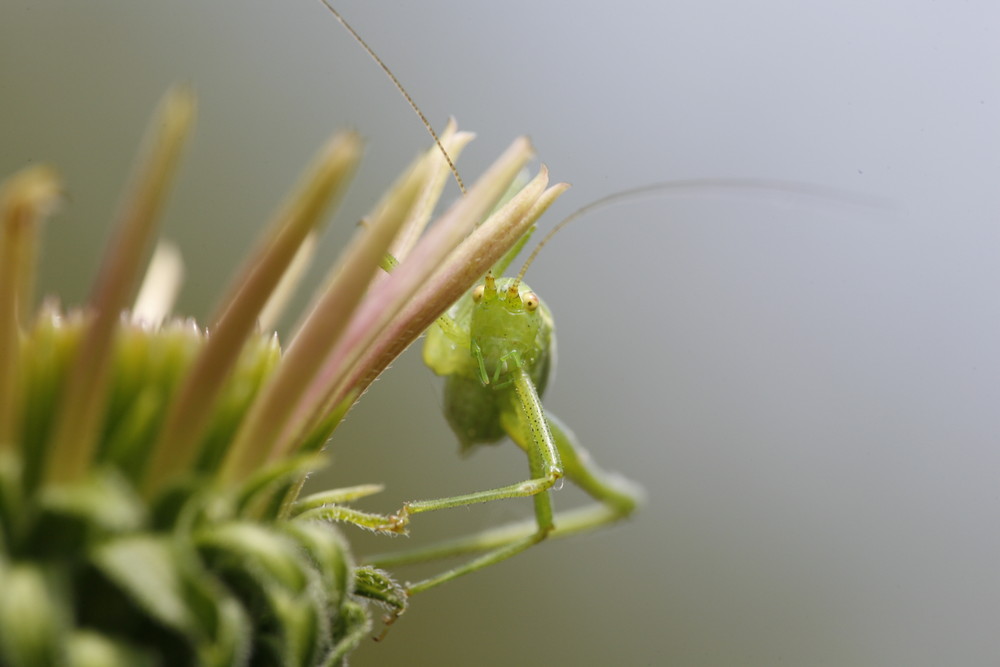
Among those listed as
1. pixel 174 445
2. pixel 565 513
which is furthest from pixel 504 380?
pixel 174 445

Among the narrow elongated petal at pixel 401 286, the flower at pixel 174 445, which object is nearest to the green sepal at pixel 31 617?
the flower at pixel 174 445

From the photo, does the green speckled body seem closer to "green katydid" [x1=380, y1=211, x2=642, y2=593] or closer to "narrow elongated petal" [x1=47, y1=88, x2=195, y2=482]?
"green katydid" [x1=380, y1=211, x2=642, y2=593]

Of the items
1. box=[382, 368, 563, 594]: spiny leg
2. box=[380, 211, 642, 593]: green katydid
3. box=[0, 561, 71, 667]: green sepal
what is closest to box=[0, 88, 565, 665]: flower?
box=[0, 561, 71, 667]: green sepal

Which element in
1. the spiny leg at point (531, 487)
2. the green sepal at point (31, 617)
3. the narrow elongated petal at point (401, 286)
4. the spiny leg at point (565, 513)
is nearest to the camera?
the green sepal at point (31, 617)

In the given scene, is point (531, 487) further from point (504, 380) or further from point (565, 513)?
point (565, 513)

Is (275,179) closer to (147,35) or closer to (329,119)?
(329,119)

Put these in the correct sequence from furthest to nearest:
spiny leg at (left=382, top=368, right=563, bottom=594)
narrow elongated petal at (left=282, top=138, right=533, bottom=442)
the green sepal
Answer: spiny leg at (left=382, top=368, right=563, bottom=594) → narrow elongated petal at (left=282, top=138, right=533, bottom=442) → the green sepal

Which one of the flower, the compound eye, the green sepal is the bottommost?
the green sepal

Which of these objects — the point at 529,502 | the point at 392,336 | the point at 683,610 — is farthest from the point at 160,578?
the point at 683,610

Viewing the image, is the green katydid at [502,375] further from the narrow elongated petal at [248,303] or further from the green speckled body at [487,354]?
the narrow elongated petal at [248,303]
